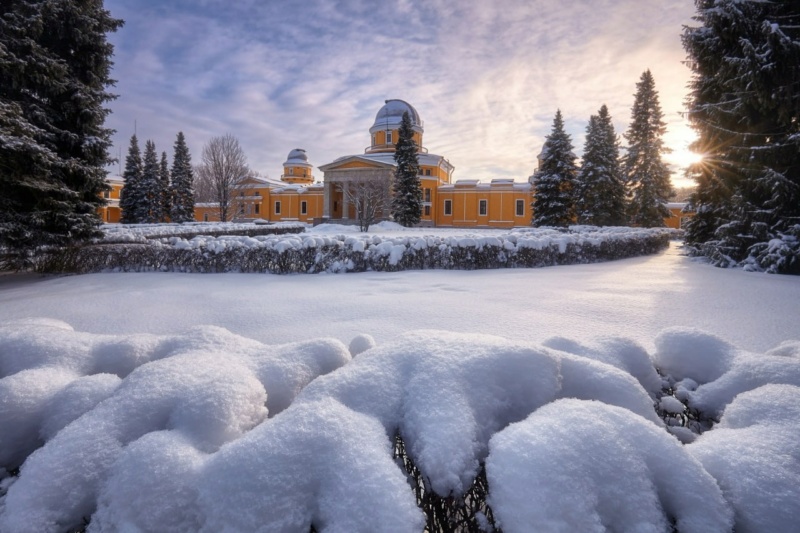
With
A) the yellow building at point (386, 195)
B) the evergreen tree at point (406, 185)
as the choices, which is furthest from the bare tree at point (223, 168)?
the evergreen tree at point (406, 185)

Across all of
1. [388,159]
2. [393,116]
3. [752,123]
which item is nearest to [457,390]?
[752,123]

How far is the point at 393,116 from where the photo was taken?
1868 inches

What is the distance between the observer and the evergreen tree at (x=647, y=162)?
103ft

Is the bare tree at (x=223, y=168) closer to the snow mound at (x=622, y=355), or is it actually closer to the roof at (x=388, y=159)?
the roof at (x=388, y=159)

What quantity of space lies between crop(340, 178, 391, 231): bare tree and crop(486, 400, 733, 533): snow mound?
26998mm

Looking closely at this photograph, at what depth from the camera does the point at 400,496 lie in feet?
3.49

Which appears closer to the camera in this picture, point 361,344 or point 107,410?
point 107,410

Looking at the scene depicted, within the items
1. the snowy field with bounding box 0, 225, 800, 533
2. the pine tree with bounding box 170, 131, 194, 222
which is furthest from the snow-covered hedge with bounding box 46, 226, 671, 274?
the pine tree with bounding box 170, 131, 194, 222

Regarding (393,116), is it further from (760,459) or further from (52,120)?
(760,459)

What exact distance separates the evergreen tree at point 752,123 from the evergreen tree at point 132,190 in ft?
151

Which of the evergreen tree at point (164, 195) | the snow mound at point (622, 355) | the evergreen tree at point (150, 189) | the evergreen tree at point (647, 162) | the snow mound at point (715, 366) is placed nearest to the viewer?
the snow mound at point (715, 366)

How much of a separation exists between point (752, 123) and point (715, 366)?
1345 cm

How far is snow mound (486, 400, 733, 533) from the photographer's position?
100cm

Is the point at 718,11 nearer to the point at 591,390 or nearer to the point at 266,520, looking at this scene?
the point at 591,390
